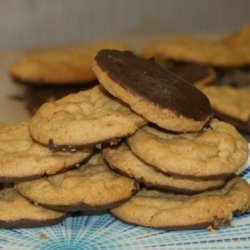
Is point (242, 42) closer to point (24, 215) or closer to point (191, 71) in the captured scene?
point (191, 71)

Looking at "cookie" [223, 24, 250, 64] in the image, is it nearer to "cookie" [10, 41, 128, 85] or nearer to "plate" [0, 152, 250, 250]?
"cookie" [10, 41, 128, 85]

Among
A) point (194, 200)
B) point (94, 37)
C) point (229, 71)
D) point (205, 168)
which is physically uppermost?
point (205, 168)

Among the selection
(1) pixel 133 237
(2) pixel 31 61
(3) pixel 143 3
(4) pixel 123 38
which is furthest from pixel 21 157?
(3) pixel 143 3

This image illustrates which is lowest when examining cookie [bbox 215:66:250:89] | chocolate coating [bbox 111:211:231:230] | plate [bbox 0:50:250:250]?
cookie [bbox 215:66:250:89]

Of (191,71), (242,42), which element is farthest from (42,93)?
(242,42)

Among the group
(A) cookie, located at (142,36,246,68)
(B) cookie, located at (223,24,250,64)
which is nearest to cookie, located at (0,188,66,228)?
(A) cookie, located at (142,36,246,68)

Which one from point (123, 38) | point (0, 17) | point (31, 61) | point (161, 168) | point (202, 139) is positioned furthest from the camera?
point (0, 17)

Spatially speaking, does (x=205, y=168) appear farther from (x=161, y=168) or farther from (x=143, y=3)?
(x=143, y=3)
